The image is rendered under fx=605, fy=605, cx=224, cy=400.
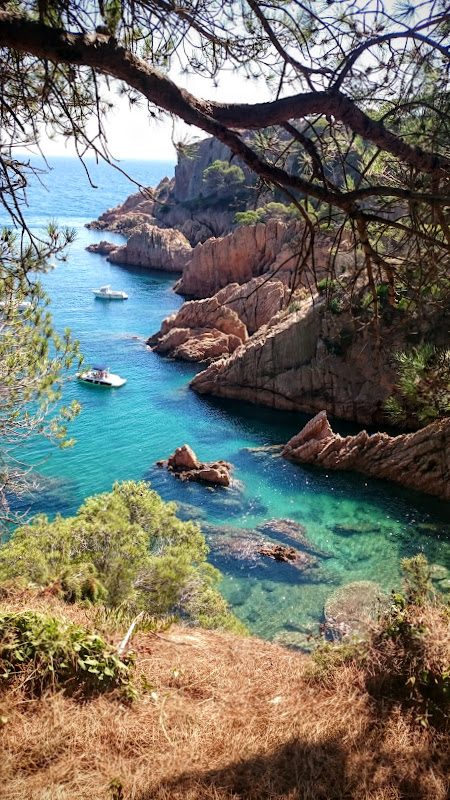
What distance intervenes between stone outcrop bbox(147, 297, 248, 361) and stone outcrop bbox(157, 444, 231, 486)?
44.6 ft

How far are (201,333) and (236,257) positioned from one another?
44.9 feet

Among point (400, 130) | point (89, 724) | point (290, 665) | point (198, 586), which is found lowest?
point (198, 586)

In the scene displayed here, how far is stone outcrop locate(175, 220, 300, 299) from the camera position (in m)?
47.6

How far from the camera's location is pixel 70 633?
4.61 meters

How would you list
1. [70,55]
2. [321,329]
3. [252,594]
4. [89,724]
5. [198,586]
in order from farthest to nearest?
[321,329] → [252,594] → [198,586] → [89,724] → [70,55]

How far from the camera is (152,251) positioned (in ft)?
214

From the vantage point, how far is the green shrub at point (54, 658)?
4359 mm

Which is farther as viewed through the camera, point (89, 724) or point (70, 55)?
point (89, 724)

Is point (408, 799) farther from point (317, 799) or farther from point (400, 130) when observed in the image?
point (400, 130)

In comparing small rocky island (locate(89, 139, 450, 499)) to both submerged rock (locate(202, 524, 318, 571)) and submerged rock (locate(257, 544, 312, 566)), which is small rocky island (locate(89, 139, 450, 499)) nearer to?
submerged rock (locate(202, 524, 318, 571))

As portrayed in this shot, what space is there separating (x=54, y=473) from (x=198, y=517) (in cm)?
625

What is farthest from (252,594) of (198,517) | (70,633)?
(70,633)

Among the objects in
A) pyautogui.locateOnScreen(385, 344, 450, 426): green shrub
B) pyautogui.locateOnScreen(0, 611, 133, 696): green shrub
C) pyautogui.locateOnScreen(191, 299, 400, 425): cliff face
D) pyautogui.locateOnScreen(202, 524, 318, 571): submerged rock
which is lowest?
pyautogui.locateOnScreen(202, 524, 318, 571): submerged rock

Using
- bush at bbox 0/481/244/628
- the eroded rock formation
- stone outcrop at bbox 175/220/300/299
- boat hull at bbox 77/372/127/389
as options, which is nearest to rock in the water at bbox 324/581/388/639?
bush at bbox 0/481/244/628
